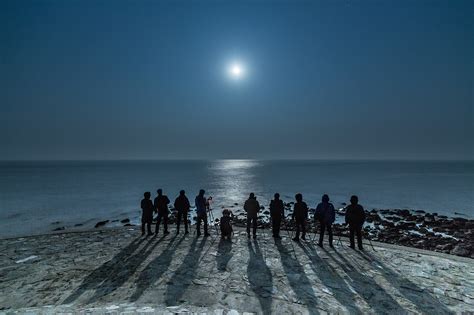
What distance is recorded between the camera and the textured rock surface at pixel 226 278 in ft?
20.1

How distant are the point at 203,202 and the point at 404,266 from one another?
878 centimetres

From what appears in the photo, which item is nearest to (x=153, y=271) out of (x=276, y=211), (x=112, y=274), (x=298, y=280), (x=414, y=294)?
(x=112, y=274)

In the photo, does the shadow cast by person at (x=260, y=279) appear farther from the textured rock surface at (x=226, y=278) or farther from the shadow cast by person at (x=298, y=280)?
the shadow cast by person at (x=298, y=280)

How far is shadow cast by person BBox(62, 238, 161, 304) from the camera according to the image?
6.64 m

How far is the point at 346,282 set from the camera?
7.42 meters

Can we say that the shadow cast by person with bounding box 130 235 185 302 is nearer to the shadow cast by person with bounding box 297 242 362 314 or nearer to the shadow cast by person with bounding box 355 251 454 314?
the shadow cast by person with bounding box 297 242 362 314

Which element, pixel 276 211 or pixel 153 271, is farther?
pixel 276 211

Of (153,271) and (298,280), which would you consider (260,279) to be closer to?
(298,280)

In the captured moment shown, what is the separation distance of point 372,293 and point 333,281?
3.59ft

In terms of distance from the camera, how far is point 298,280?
7.50 metres

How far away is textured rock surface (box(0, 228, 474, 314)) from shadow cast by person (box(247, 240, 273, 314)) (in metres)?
0.03

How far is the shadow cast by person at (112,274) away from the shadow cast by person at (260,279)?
4.08m

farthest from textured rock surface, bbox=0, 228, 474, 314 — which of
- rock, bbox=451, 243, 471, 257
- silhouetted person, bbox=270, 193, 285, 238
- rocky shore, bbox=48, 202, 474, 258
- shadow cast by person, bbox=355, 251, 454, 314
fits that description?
rock, bbox=451, 243, 471, 257

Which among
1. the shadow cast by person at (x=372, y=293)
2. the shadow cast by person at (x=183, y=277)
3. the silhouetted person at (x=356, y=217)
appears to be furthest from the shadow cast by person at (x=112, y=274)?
the silhouetted person at (x=356, y=217)
